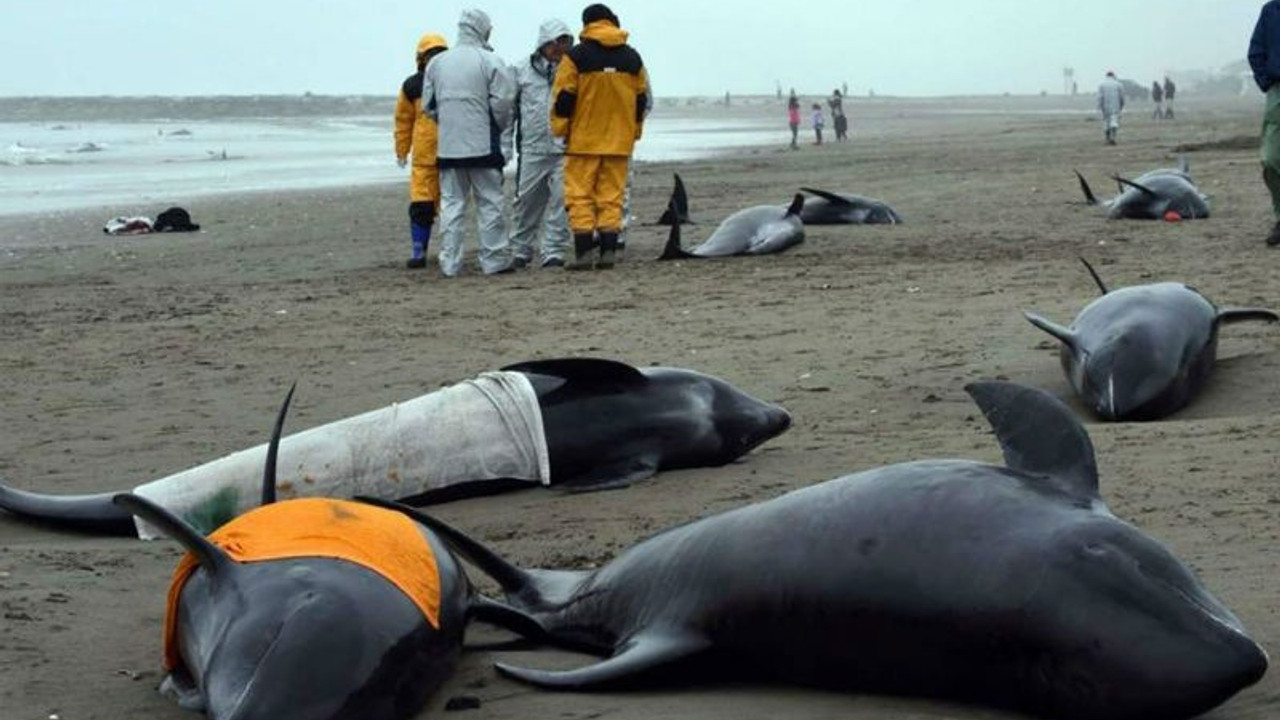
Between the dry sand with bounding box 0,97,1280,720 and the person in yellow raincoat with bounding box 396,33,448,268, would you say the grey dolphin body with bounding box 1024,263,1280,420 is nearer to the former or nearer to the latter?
the dry sand with bounding box 0,97,1280,720

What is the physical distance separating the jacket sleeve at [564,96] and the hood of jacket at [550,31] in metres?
1.09

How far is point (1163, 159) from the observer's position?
29.5 metres

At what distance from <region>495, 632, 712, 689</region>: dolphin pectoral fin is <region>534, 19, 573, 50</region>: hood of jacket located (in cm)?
1286

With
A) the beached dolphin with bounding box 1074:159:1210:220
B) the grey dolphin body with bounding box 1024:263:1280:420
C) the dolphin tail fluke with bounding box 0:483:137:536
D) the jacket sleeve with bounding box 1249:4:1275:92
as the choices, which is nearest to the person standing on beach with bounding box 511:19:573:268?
the beached dolphin with bounding box 1074:159:1210:220

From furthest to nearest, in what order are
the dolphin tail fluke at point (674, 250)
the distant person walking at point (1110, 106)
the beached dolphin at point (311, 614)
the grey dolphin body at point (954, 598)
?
the distant person walking at point (1110, 106) → the dolphin tail fluke at point (674, 250) → the beached dolphin at point (311, 614) → the grey dolphin body at point (954, 598)

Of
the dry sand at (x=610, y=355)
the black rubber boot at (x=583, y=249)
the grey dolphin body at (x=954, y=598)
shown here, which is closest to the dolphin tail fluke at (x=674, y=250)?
the dry sand at (x=610, y=355)

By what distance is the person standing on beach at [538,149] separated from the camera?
17.2m

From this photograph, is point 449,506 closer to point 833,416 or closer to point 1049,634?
point 833,416

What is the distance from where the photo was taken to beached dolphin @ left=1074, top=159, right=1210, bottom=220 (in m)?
17.6

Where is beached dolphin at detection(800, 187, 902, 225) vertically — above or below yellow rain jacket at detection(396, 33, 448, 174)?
below

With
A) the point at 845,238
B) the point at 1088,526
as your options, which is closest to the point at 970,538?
the point at 1088,526

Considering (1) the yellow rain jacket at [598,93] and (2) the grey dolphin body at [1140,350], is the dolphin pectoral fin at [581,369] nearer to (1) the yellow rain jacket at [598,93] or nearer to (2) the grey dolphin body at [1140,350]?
(2) the grey dolphin body at [1140,350]

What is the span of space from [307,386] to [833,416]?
2.98 meters

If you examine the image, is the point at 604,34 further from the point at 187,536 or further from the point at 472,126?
the point at 187,536
